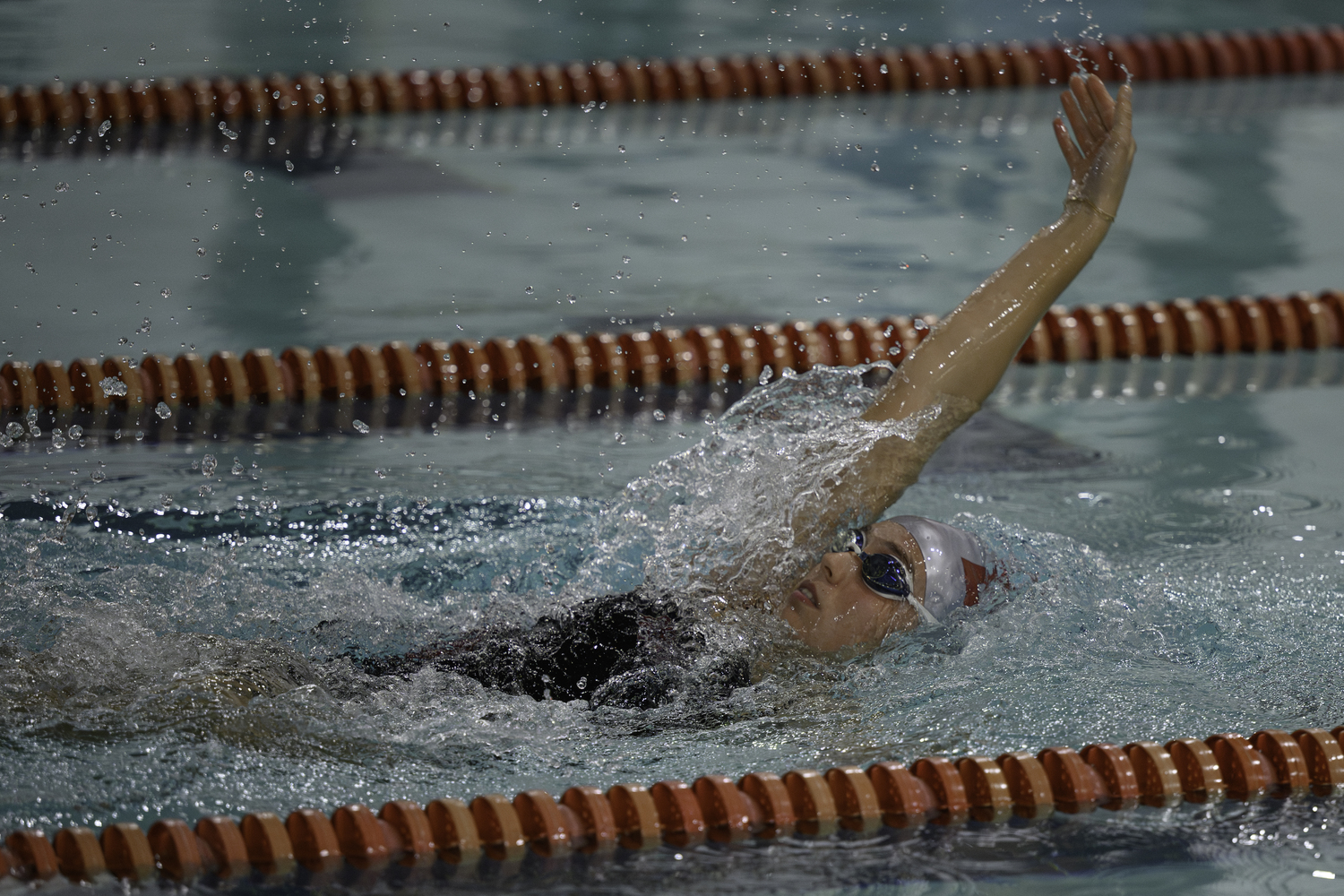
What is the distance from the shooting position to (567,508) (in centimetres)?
328

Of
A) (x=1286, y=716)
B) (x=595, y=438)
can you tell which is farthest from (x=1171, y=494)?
(x=595, y=438)

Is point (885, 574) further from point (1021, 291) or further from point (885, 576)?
point (1021, 291)

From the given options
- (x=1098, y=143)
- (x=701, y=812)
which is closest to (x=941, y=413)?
(x=1098, y=143)

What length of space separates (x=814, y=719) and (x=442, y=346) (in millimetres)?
1792

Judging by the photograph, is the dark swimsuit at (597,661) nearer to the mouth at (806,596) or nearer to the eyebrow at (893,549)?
the mouth at (806,596)

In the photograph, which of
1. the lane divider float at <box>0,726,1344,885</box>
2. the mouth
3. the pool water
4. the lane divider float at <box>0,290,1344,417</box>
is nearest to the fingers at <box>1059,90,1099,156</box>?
the pool water

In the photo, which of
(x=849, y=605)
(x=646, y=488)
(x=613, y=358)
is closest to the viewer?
(x=849, y=605)

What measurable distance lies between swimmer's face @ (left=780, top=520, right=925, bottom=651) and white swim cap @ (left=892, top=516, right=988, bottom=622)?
0.02 m

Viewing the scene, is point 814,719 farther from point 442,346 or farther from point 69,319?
point 69,319

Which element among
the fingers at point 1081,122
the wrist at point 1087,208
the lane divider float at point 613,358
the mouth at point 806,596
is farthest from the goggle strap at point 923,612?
the lane divider float at point 613,358

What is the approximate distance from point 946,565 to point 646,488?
78 centimetres

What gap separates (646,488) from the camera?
3.13 m

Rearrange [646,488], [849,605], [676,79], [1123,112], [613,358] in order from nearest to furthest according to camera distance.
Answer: [849,605] → [1123,112] → [646,488] → [613,358] → [676,79]

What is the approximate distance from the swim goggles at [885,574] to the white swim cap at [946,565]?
5cm
